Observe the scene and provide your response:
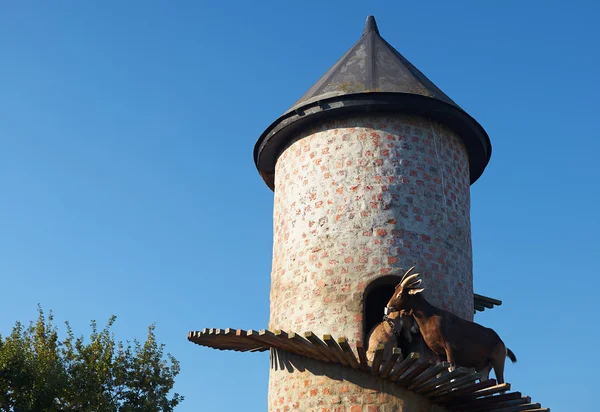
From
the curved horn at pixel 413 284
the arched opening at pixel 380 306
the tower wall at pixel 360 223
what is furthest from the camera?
the tower wall at pixel 360 223

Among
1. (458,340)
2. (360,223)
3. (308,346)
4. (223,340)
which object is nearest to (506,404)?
(458,340)

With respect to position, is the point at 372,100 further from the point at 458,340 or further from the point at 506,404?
the point at 506,404

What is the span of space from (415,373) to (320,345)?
136 cm

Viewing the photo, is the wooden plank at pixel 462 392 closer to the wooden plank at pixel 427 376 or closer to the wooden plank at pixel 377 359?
the wooden plank at pixel 427 376

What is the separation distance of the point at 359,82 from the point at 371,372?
5096mm

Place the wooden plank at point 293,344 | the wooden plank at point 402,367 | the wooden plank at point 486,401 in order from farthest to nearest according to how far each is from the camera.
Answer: the wooden plank at point 293,344, the wooden plank at point 486,401, the wooden plank at point 402,367

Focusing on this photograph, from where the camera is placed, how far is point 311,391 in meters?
11.8

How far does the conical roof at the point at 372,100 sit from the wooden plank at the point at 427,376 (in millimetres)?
4630

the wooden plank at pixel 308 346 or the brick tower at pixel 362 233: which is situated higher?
the brick tower at pixel 362 233

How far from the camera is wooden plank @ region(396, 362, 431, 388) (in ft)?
35.0

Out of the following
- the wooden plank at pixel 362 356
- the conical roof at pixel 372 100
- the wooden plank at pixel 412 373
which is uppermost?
the conical roof at pixel 372 100

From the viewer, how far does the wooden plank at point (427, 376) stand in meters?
10.5

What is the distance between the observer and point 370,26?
15680 mm

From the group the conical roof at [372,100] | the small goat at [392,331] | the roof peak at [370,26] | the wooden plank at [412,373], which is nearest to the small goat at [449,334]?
the small goat at [392,331]
